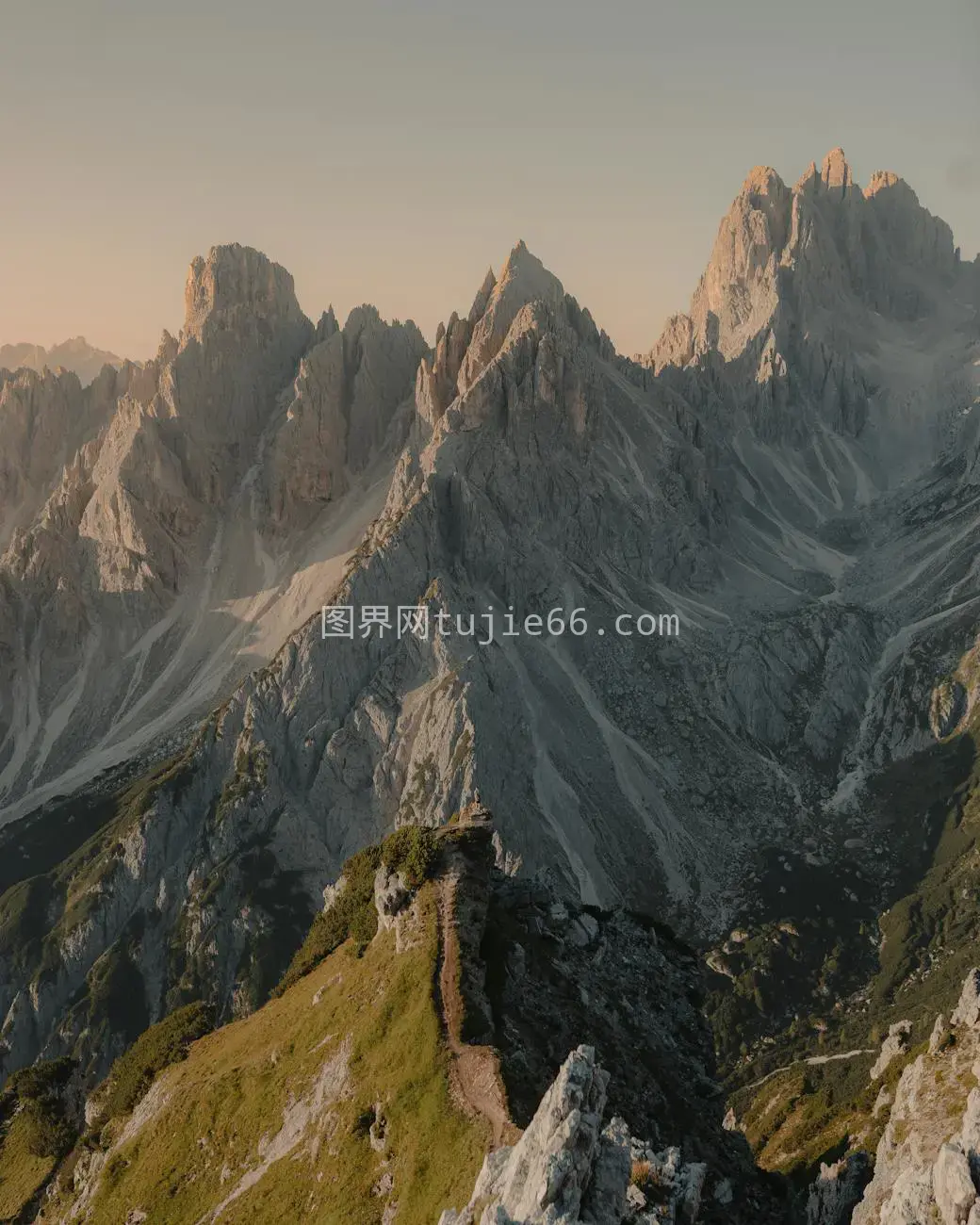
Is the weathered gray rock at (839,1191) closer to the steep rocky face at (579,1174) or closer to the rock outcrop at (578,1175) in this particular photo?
the steep rocky face at (579,1174)

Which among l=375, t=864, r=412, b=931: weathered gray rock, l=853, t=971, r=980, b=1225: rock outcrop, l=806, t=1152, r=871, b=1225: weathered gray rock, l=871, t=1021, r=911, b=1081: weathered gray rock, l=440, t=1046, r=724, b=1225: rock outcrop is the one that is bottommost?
l=871, t=1021, r=911, b=1081: weathered gray rock

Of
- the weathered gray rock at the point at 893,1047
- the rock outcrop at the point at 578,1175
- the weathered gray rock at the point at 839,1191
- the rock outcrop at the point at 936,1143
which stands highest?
the rock outcrop at the point at 578,1175

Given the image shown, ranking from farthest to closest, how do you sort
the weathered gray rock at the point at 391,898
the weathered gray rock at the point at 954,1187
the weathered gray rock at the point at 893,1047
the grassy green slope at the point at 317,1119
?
the weathered gray rock at the point at 893,1047 → the weathered gray rock at the point at 391,898 → the grassy green slope at the point at 317,1119 → the weathered gray rock at the point at 954,1187

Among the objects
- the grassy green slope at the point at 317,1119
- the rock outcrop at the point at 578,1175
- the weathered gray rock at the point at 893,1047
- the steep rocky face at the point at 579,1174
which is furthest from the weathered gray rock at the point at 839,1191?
the weathered gray rock at the point at 893,1047

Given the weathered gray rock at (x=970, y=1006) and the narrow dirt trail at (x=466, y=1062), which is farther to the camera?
the weathered gray rock at (x=970, y=1006)

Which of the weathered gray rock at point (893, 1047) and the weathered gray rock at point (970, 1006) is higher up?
the weathered gray rock at point (970, 1006)

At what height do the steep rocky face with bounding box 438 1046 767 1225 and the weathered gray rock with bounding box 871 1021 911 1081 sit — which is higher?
the steep rocky face with bounding box 438 1046 767 1225

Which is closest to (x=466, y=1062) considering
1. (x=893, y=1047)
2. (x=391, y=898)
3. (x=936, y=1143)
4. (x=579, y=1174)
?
(x=579, y=1174)

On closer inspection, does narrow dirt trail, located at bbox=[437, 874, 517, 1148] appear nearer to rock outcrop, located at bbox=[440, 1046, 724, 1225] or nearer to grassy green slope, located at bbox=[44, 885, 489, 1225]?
grassy green slope, located at bbox=[44, 885, 489, 1225]

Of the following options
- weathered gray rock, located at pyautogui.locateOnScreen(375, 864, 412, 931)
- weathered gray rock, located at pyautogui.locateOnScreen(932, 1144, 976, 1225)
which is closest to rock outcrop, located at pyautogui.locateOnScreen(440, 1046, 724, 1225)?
weathered gray rock, located at pyautogui.locateOnScreen(932, 1144, 976, 1225)

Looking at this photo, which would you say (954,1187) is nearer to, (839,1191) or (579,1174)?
(579,1174)

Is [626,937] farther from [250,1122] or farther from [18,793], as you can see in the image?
[18,793]

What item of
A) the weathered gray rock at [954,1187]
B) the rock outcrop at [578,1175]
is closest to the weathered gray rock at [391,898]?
the rock outcrop at [578,1175]

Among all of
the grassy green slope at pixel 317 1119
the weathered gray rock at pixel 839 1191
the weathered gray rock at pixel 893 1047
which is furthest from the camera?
the weathered gray rock at pixel 893 1047
